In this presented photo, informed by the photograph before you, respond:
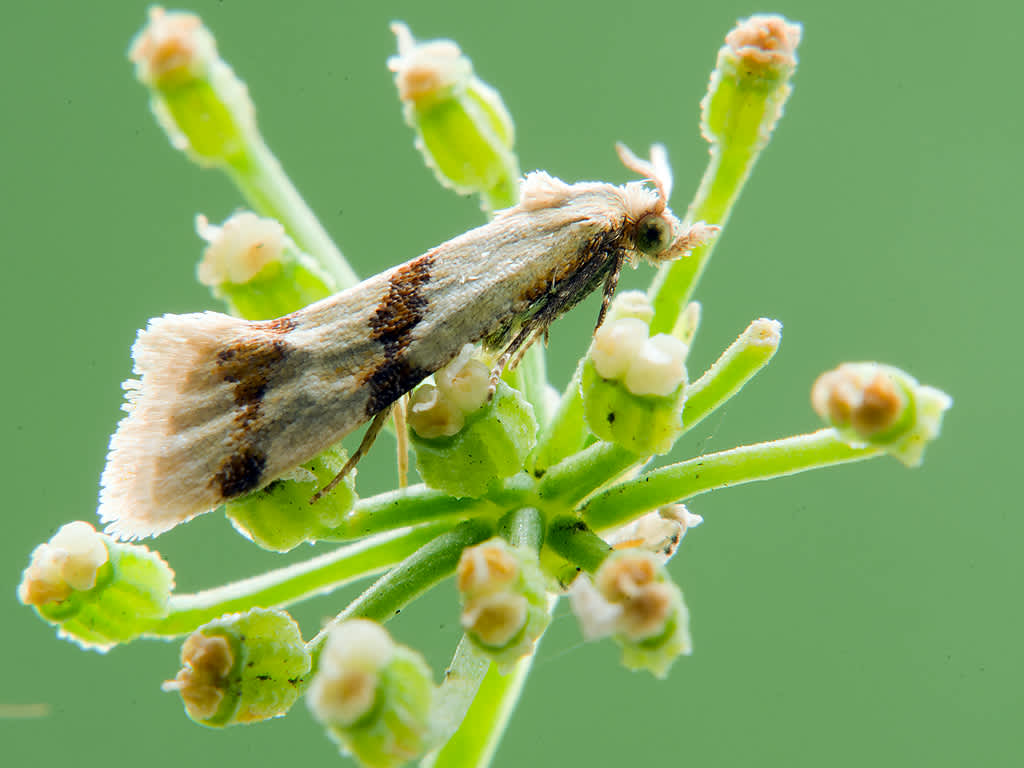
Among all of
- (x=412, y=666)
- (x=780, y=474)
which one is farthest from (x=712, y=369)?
(x=412, y=666)

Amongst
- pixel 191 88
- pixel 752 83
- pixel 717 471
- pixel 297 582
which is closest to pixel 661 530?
pixel 717 471

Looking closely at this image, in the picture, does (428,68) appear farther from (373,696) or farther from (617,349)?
(373,696)

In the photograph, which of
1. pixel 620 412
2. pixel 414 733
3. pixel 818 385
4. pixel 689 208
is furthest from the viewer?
pixel 689 208

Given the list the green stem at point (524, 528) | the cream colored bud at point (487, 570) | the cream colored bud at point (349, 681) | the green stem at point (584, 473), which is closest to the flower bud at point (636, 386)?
the green stem at point (584, 473)

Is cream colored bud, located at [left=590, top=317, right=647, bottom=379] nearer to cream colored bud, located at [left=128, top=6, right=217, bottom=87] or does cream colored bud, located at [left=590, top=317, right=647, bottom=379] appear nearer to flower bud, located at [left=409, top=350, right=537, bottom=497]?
flower bud, located at [left=409, top=350, right=537, bottom=497]

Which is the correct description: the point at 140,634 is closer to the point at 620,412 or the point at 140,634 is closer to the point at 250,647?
the point at 250,647

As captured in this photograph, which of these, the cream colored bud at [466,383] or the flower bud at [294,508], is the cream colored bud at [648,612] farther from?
the flower bud at [294,508]

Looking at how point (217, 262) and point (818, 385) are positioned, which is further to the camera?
point (217, 262)
